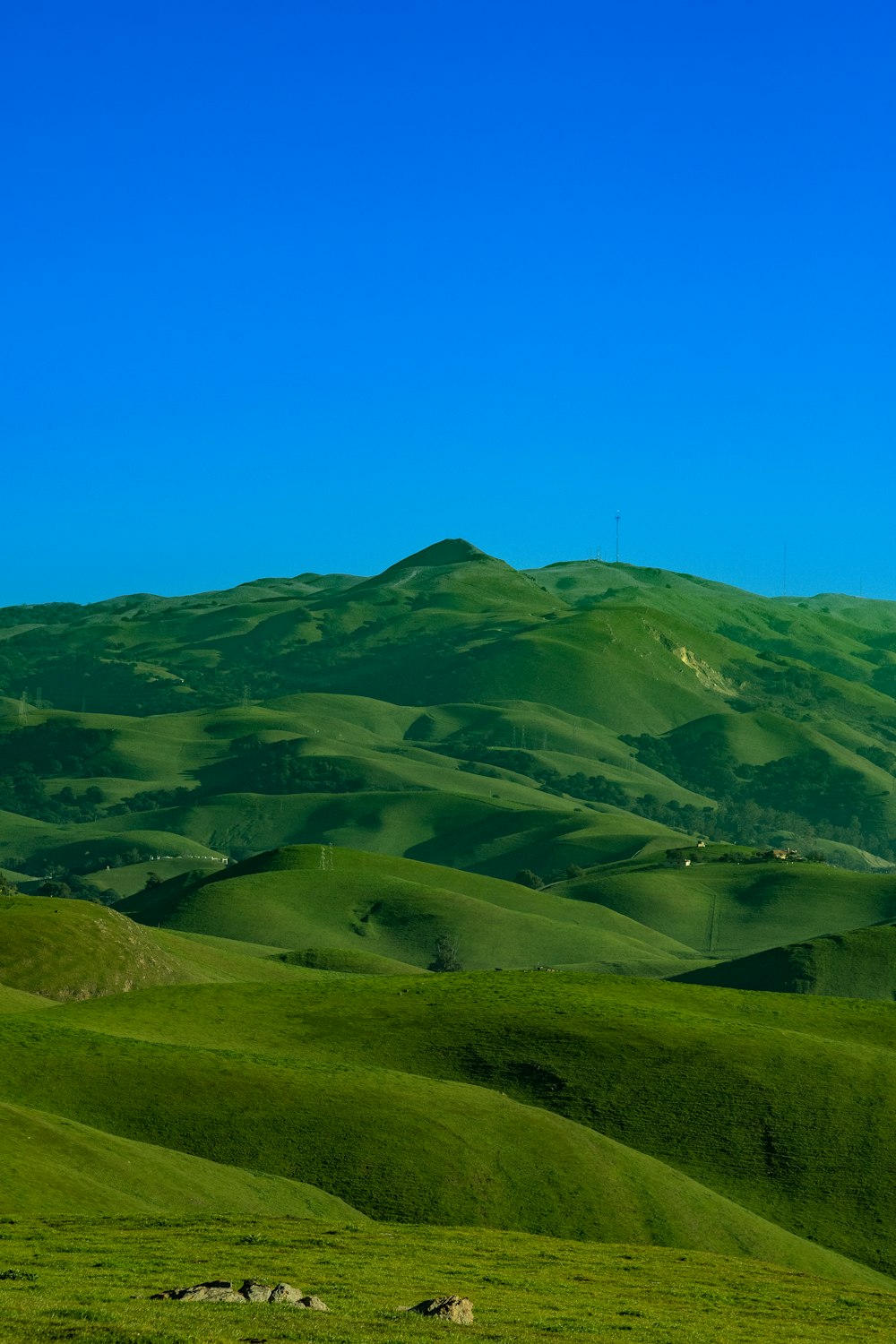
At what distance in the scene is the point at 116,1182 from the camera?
60656 mm

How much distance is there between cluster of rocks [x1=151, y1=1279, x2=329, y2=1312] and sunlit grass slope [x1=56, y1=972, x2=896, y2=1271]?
35.7 metres

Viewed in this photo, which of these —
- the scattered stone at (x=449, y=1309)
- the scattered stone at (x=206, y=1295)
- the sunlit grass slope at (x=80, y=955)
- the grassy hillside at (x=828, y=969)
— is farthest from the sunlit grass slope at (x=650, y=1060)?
the grassy hillside at (x=828, y=969)

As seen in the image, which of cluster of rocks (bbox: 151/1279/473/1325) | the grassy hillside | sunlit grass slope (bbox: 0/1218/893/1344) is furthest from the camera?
the grassy hillside

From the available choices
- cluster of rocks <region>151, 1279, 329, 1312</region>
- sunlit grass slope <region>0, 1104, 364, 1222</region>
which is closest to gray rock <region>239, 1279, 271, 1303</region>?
cluster of rocks <region>151, 1279, 329, 1312</region>

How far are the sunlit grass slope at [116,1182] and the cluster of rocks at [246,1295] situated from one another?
17817mm

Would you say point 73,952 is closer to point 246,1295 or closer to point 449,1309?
point 246,1295

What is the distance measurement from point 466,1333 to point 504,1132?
44727 mm

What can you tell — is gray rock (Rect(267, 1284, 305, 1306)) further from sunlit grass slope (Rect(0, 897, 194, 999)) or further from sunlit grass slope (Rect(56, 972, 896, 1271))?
sunlit grass slope (Rect(0, 897, 194, 999))

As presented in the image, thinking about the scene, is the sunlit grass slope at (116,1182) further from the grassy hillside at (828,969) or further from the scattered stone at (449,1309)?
the grassy hillside at (828,969)

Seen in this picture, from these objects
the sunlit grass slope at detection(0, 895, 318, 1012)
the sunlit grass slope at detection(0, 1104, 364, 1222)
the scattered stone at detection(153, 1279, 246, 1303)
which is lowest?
the sunlit grass slope at detection(0, 1104, 364, 1222)

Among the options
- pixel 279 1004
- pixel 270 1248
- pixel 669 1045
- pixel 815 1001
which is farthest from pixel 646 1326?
pixel 815 1001

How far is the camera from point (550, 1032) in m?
96.5

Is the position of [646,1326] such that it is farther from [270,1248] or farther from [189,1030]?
[189,1030]

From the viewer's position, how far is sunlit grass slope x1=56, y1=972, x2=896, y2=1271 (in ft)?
269
